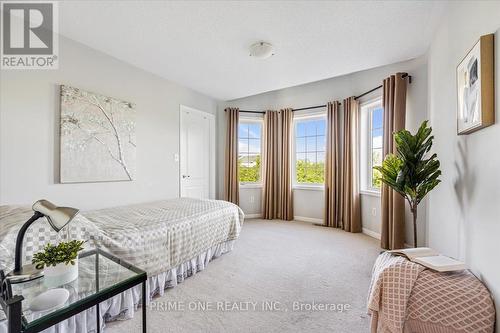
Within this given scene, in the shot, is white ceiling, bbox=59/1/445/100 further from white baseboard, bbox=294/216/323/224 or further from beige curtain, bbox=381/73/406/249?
white baseboard, bbox=294/216/323/224

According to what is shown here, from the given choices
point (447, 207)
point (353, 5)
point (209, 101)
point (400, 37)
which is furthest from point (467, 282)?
point (209, 101)

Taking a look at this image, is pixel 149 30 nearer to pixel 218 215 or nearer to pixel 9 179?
pixel 9 179

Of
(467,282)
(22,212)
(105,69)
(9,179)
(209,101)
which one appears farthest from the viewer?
(209,101)

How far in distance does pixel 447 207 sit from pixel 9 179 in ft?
12.7

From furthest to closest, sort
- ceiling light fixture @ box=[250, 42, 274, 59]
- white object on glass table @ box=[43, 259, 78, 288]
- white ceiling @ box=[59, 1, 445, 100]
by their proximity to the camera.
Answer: ceiling light fixture @ box=[250, 42, 274, 59]
white ceiling @ box=[59, 1, 445, 100]
white object on glass table @ box=[43, 259, 78, 288]

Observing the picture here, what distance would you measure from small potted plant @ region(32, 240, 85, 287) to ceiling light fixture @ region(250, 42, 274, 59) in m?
2.46

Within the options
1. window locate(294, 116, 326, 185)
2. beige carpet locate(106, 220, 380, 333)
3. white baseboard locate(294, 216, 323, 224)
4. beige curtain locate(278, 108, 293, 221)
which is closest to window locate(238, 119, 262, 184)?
beige curtain locate(278, 108, 293, 221)

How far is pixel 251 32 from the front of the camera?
231cm

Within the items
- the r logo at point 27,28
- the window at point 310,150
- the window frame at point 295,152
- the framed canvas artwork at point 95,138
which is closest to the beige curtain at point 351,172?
the window frame at point 295,152

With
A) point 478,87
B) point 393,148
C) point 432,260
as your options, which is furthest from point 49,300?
point 393,148

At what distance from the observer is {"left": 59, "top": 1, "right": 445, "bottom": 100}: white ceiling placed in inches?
76.8

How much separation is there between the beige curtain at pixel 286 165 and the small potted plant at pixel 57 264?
3883 millimetres

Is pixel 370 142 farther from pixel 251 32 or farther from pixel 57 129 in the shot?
pixel 57 129

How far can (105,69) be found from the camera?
2.75 m
